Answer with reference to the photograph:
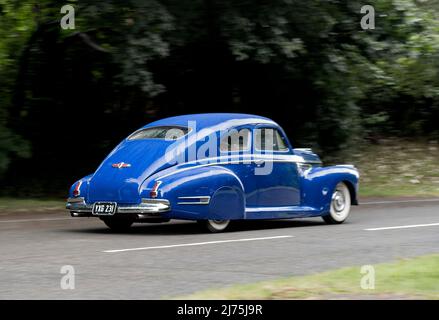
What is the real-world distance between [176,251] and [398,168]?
16.7 m

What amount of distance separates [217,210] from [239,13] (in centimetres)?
765

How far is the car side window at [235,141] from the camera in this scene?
47.4 feet

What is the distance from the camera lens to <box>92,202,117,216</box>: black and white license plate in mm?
13648

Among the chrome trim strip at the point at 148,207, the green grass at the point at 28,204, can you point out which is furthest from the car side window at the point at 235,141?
the green grass at the point at 28,204

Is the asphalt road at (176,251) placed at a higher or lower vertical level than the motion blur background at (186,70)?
lower

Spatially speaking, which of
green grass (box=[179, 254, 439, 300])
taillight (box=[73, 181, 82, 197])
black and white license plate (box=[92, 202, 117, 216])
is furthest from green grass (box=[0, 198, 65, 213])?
green grass (box=[179, 254, 439, 300])

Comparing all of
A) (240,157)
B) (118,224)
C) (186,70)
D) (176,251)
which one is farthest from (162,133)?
(186,70)

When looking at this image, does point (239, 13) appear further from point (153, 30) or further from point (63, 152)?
point (63, 152)

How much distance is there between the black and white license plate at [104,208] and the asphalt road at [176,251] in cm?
34

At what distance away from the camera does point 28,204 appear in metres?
18.9

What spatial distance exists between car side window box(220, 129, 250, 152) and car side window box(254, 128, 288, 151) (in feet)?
0.66

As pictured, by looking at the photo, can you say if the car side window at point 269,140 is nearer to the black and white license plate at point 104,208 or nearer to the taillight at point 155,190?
the taillight at point 155,190

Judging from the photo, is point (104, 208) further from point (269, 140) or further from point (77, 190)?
point (269, 140)

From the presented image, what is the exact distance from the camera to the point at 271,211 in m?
14.9
